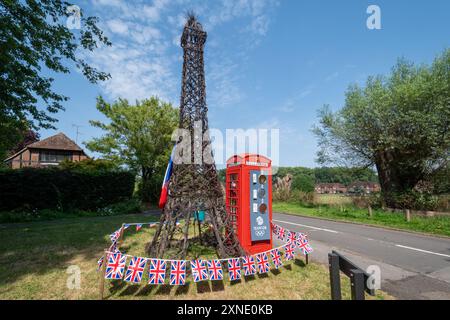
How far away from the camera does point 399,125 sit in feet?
53.0

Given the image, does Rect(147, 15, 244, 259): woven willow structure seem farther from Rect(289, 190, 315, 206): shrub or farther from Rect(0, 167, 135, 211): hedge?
Rect(289, 190, 315, 206): shrub

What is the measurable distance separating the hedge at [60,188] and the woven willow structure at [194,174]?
12677 millimetres

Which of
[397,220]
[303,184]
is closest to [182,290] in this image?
[397,220]

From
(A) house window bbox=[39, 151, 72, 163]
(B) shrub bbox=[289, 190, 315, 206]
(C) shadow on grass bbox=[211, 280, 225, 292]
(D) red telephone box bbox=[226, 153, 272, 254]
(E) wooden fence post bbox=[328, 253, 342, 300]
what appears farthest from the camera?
(A) house window bbox=[39, 151, 72, 163]

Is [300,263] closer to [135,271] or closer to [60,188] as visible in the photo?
[135,271]

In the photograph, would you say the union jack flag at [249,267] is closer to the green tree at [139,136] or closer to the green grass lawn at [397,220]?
the green grass lawn at [397,220]

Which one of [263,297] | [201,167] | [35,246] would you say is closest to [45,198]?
[35,246]

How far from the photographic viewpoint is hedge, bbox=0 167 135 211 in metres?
14.4

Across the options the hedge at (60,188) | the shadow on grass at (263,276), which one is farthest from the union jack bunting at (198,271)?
the hedge at (60,188)

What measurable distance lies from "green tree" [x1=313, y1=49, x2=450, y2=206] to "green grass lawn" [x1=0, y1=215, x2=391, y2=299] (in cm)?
1413

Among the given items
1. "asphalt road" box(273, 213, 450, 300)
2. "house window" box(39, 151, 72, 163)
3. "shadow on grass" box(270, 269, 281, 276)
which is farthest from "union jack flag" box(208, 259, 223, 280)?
"house window" box(39, 151, 72, 163)

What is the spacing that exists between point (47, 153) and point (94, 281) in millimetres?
37342
